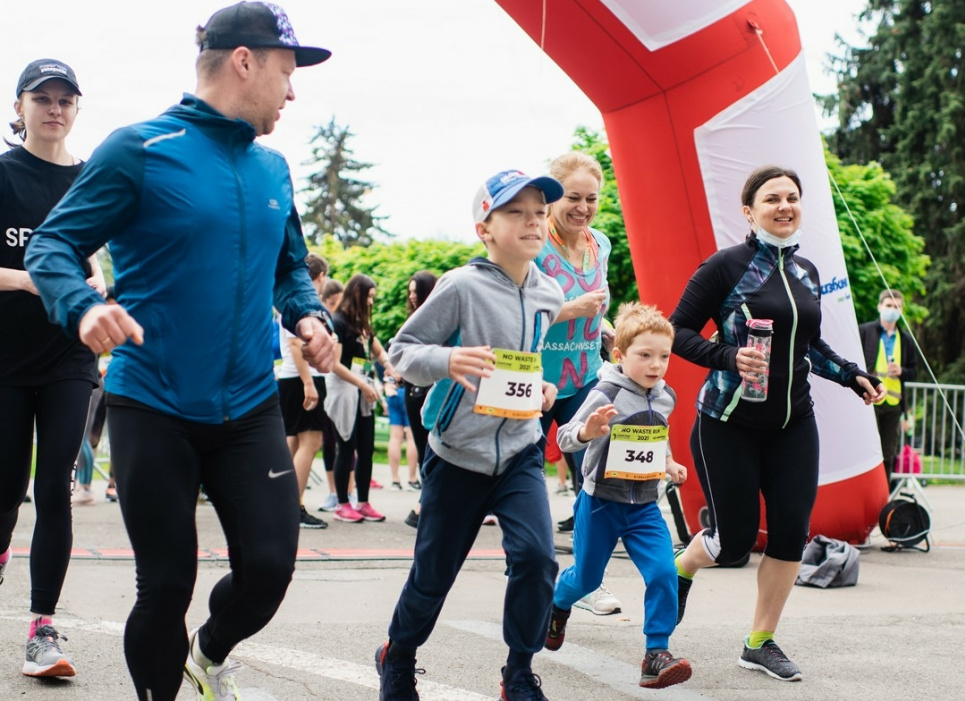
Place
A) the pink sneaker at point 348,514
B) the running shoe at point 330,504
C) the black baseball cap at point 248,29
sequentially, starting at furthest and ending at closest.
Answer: the running shoe at point 330,504 < the pink sneaker at point 348,514 < the black baseball cap at point 248,29

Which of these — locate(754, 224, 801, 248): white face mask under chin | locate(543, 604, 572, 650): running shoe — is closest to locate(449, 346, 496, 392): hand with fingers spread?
locate(543, 604, 572, 650): running shoe

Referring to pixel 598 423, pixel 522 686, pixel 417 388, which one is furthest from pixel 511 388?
pixel 417 388

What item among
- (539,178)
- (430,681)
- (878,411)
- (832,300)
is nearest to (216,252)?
(539,178)

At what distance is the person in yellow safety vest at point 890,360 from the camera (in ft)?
37.1

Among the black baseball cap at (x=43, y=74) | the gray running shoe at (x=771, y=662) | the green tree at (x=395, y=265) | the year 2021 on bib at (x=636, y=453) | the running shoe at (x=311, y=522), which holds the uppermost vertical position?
the green tree at (x=395, y=265)

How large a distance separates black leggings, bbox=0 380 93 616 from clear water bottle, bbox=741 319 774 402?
8.03 ft

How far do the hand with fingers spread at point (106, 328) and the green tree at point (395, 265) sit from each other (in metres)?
18.4

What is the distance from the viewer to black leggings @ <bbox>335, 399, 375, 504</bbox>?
353 inches

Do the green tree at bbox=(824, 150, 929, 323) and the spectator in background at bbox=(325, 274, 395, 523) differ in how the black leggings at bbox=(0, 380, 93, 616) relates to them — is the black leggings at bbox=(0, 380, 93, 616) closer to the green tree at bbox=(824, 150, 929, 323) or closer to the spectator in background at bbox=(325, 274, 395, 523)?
the spectator in background at bbox=(325, 274, 395, 523)

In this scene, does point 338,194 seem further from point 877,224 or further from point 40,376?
point 40,376

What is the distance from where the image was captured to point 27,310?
4168mm

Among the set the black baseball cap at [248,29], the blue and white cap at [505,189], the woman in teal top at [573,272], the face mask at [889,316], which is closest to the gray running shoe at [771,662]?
the woman in teal top at [573,272]

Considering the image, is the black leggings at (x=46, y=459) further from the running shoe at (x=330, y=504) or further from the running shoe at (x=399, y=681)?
the running shoe at (x=330, y=504)

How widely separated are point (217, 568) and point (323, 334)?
12.9ft
